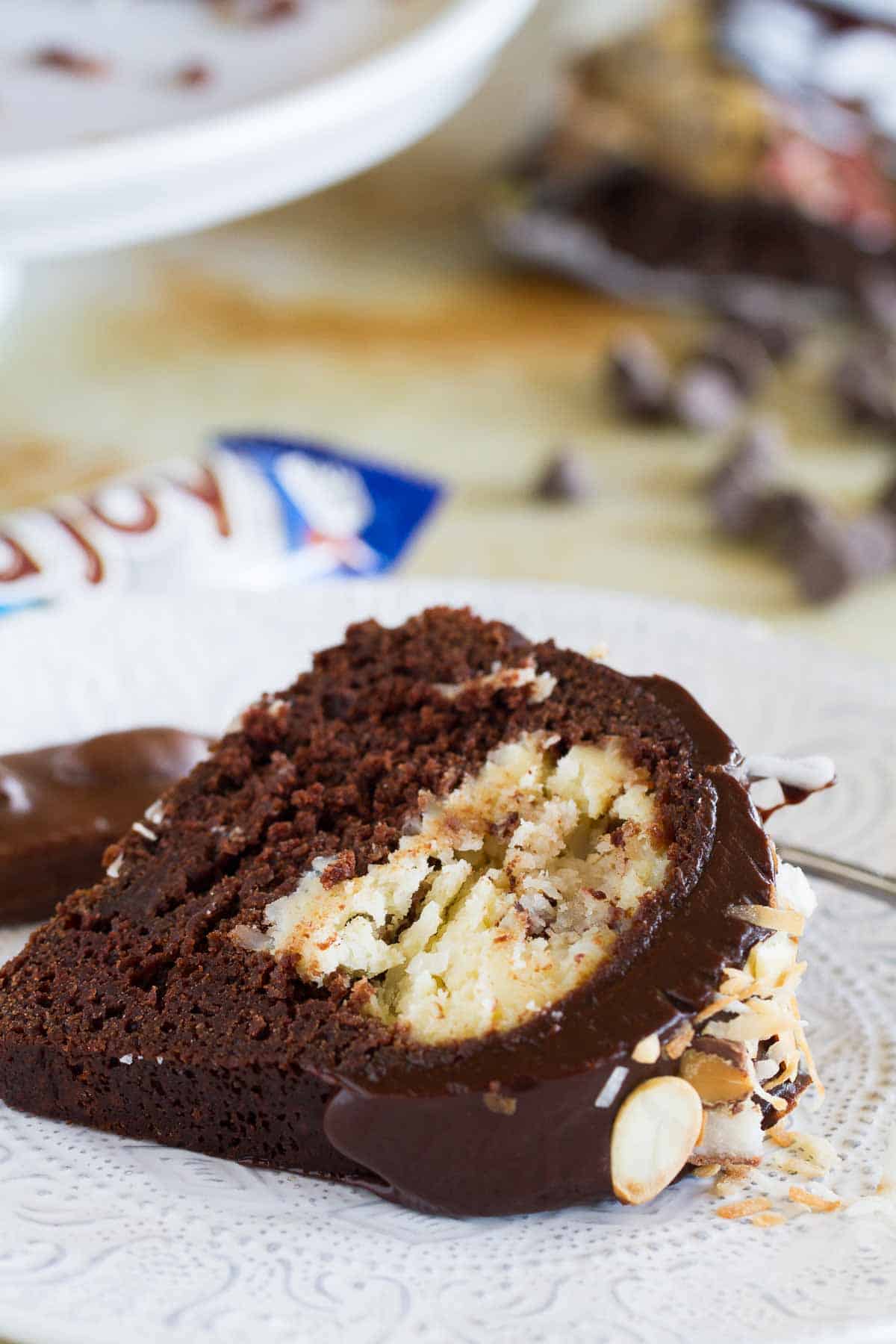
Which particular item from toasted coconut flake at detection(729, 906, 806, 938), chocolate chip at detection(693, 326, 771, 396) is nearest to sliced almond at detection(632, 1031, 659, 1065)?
toasted coconut flake at detection(729, 906, 806, 938)

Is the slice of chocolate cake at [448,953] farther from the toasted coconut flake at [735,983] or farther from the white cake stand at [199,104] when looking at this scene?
the white cake stand at [199,104]

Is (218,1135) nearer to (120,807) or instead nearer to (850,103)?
(120,807)

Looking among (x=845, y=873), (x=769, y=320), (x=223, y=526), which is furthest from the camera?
(x=769, y=320)

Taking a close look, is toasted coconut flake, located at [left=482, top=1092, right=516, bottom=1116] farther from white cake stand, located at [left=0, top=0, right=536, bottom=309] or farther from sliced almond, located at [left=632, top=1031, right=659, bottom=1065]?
white cake stand, located at [left=0, top=0, right=536, bottom=309]

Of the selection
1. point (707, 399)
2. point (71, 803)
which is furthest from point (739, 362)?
point (71, 803)

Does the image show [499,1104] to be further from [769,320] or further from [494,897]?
[769,320]

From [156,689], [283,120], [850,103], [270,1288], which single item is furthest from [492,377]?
[270,1288]

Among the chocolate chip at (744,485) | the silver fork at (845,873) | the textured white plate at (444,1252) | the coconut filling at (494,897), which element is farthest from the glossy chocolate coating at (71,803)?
the chocolate chip at (744,485)
